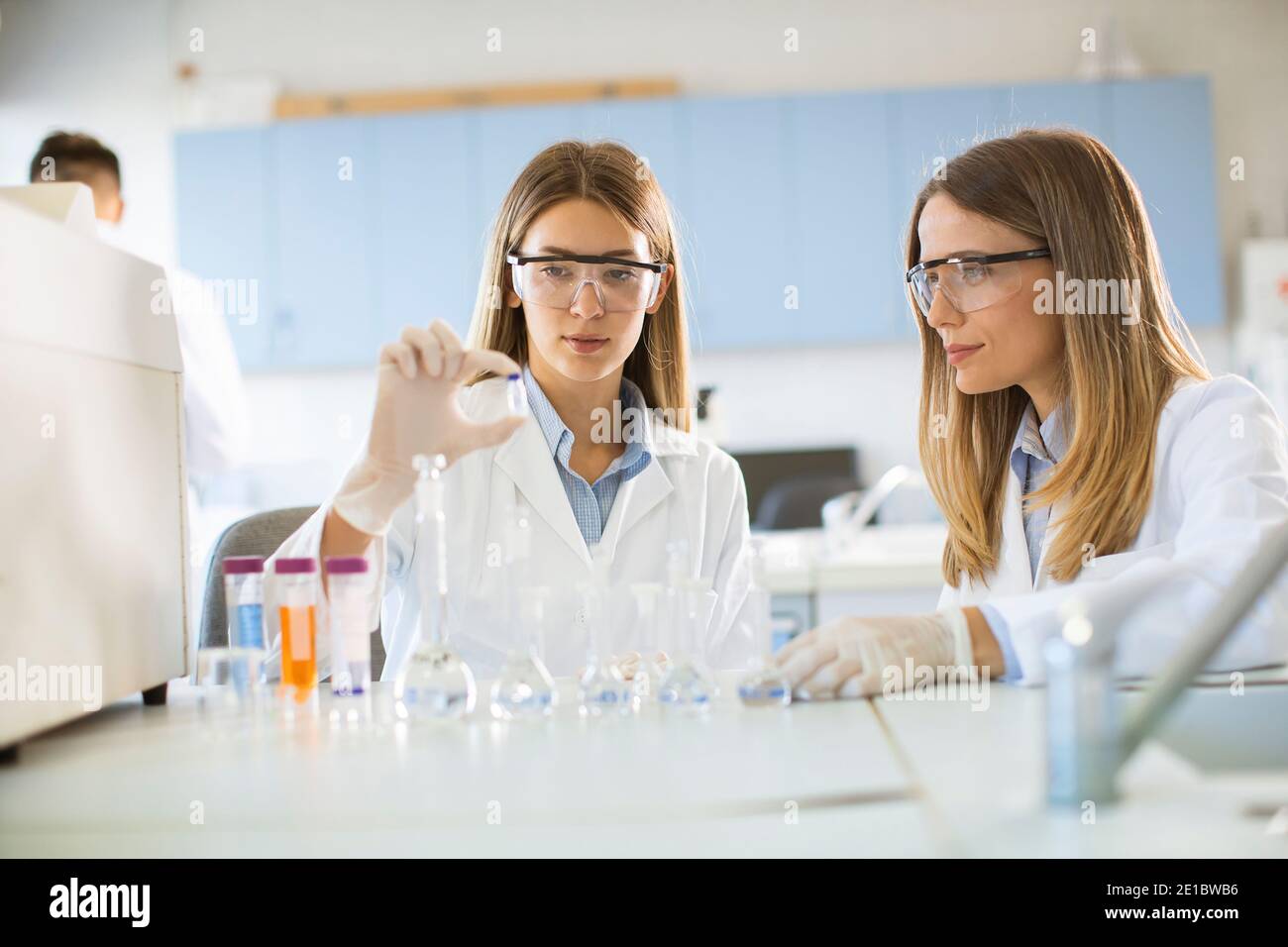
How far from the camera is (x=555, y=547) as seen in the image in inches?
70.2

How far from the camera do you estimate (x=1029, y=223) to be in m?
1.63

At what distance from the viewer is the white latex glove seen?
3.97 ft

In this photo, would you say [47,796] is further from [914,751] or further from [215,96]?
[215,96]

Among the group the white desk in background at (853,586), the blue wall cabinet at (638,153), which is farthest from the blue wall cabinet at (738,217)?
the white desk in background at (853,586)

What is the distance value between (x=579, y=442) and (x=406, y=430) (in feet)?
1.69

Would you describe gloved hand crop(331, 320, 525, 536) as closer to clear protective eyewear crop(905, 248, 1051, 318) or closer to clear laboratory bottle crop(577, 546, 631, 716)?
clear laboratory bottle crop(577, 546, 631, 716)

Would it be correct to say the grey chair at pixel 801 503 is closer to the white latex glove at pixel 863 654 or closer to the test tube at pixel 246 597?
the white latex glove at pixel 863 654

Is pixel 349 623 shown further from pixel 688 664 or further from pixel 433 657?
pixel 688 664

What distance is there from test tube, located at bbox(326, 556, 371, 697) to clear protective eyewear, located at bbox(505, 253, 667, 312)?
2.11 feet

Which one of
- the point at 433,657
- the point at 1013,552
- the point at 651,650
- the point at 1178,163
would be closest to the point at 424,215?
the point at 1178,163

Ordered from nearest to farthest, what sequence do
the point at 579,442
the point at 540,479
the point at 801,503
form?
1. the point at 540,479
2. the point at 579,442
3. the point at 801,503

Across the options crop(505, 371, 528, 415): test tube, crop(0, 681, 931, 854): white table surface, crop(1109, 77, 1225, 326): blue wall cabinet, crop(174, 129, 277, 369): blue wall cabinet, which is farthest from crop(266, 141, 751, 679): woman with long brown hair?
crop(1109, 77, 1225, 326): blue wall cabinet
